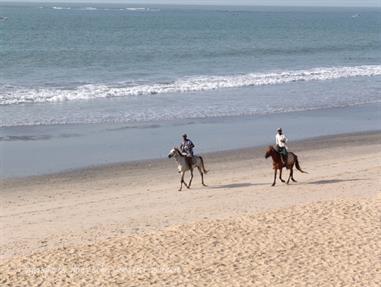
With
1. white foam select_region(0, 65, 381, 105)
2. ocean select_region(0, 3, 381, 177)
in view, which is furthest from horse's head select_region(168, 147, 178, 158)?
white foam select_region(0, 65, 381, 105)

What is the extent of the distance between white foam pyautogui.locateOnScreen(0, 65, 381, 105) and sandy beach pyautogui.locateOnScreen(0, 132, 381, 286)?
1468cm

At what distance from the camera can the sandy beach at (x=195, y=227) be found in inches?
563

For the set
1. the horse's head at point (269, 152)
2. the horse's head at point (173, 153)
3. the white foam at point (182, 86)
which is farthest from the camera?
the white foam at point (182, 86)

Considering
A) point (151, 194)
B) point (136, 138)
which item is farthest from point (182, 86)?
point (151, 194)

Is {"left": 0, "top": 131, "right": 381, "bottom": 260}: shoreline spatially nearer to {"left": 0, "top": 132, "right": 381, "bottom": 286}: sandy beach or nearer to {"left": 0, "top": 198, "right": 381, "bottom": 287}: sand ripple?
{"left": 0, "top": 132, "right": 381, "bottom": 286}: sandy beach

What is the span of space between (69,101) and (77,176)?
14.7 m

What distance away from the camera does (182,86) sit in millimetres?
42188

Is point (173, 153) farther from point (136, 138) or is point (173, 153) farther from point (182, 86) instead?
point (182, 86)

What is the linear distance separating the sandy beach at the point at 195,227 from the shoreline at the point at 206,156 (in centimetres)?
11

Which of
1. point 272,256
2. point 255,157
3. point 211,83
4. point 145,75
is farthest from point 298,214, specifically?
point 145,75

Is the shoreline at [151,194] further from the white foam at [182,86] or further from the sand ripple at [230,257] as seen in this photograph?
the white foam at [182,86]

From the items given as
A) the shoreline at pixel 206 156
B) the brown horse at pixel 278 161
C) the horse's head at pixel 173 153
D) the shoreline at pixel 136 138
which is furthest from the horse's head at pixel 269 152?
the shoreline at pixel 136 138

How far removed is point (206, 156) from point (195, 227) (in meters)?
7.57

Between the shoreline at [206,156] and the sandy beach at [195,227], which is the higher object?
the shoreline at [206,156]
